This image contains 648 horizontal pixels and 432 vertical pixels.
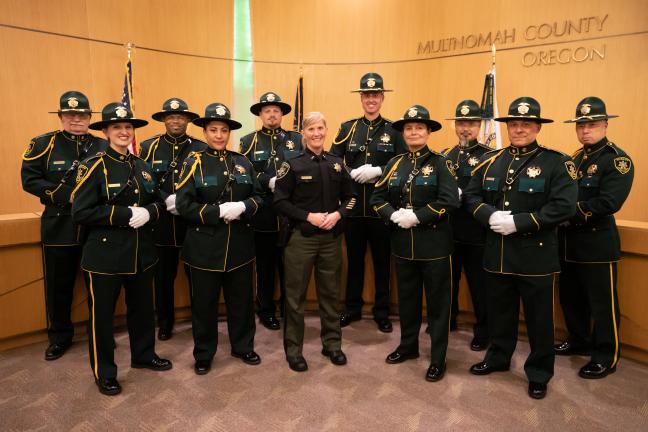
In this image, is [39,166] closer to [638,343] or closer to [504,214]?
[504,214]

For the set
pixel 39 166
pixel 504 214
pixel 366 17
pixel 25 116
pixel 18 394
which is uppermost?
pixel 366 17

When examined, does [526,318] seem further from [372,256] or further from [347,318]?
[347,318]

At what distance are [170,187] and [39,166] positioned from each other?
93 cm

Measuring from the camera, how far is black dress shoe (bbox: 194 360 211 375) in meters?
3.14

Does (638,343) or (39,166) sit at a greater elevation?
(39,166)

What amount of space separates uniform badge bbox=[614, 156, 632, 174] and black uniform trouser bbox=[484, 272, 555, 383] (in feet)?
2.96

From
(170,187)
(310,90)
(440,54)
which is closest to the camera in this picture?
(170,187)

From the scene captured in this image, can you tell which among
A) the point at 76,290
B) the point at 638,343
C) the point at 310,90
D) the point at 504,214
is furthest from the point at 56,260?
the point at 638,343

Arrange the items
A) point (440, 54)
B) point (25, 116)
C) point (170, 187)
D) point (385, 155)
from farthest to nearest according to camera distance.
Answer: point (440, 54) → point (25, 116) → point (385, 155) → point (170, 187)

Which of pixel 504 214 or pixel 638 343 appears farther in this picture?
pixel 638 343

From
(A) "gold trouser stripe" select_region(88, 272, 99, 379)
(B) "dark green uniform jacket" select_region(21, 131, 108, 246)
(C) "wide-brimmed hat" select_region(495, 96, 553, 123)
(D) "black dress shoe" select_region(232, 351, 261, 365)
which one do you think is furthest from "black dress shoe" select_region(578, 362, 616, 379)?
(B) "dark green uniform jacket" select_region(21, 131, 108, 246)

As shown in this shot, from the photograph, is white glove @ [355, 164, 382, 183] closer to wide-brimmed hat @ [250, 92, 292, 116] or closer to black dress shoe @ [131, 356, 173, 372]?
wide-brimmed hat @ [250, 92, 292, 116]

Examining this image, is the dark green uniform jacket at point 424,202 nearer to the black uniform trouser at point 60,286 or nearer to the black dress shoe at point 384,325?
the black dress shoe at point 384,325

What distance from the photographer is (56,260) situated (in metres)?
3.42
